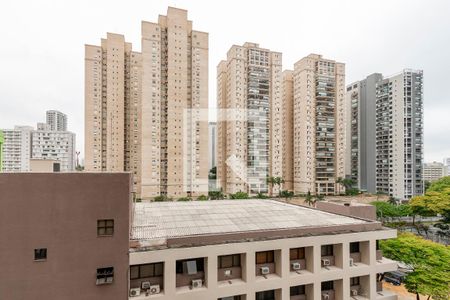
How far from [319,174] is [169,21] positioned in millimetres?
58652

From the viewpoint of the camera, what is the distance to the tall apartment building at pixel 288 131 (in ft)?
255

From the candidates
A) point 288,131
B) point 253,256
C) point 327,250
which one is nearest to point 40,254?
point 253,256

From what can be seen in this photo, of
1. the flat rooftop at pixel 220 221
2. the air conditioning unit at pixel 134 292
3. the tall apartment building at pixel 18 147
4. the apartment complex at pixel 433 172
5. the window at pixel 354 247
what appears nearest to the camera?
the air conditioning unit at pixel 134 292

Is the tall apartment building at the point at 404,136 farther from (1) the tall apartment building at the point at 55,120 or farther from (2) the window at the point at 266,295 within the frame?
(1) the tall apartment building at the point at 55,120

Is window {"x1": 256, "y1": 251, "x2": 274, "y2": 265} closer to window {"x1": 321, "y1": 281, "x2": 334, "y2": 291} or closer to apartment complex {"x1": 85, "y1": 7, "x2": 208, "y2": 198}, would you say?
window {"x1": 321, "y1": 281, "x2": 334, "y2": 291}

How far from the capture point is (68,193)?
1054 cm

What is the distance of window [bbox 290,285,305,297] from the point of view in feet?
52.5

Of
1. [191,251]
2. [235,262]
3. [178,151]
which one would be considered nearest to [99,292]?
[191,251]

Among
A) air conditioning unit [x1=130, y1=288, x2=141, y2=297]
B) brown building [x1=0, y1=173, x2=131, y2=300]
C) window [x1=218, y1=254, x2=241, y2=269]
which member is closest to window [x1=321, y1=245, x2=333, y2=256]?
window [x1=218, y1=254, x2=241, y2=269]

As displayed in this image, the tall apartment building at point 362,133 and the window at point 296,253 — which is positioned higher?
the tall apartment building at point 362,133

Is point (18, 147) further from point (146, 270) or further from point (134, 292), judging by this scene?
point (134, 292)

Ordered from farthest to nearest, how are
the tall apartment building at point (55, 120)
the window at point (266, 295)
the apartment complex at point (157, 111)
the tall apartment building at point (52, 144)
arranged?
the tall apartment building at point (55, 120), the tall apartment building at point (52, 144), the apartment complex at point (157, 111), the window at point (266, 295)

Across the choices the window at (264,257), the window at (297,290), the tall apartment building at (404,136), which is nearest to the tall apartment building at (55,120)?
the window at (264,257)

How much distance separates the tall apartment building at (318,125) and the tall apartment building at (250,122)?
804 cm
